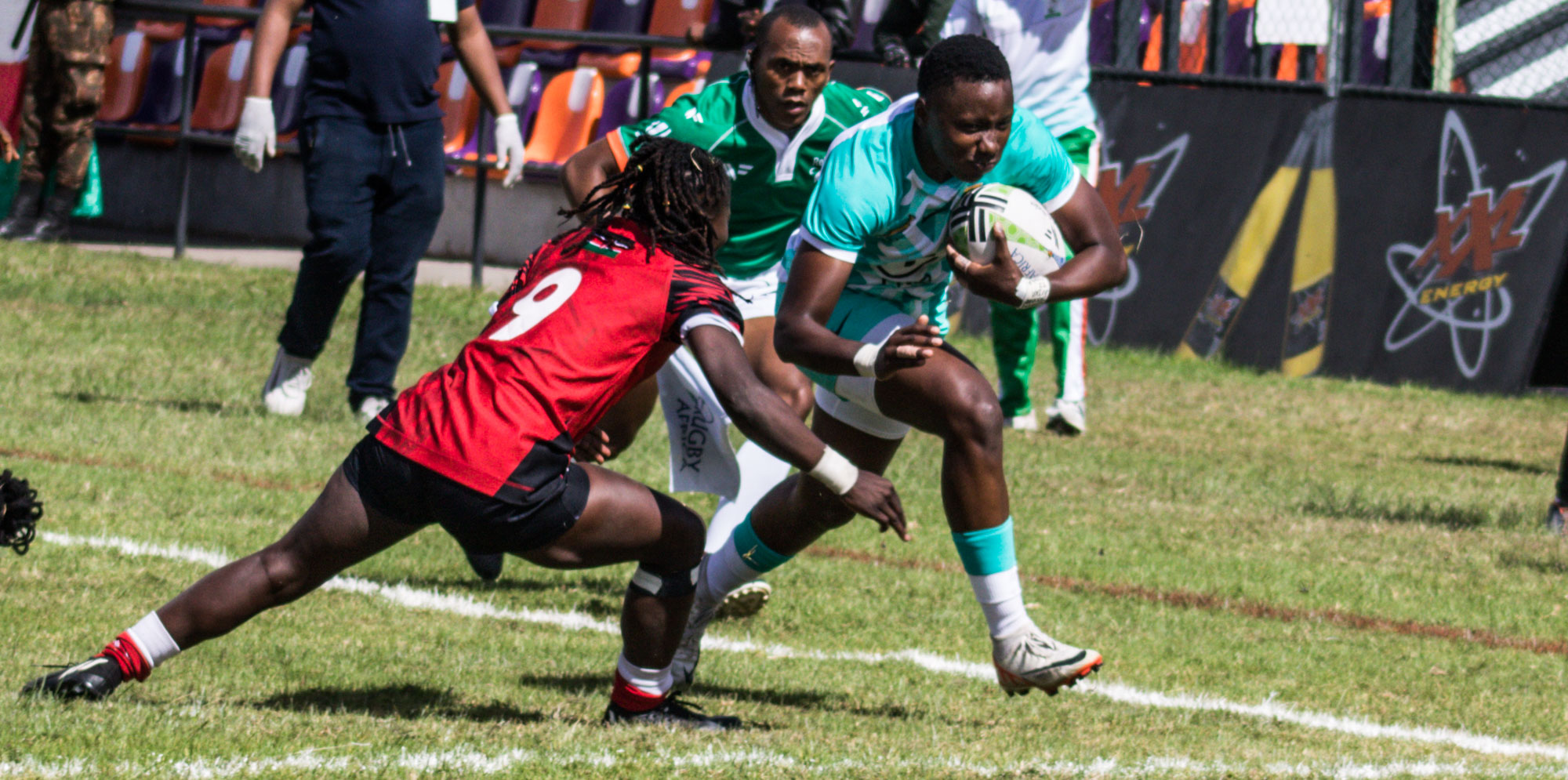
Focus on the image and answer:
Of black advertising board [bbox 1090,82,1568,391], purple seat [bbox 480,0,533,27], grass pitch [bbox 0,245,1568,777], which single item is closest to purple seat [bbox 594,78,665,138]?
purple seat [bbox 480,0,533,27]

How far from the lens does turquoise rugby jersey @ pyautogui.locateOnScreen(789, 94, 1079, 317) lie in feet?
17.1

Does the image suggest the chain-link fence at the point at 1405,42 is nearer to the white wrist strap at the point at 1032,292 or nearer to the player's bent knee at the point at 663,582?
the white wrist strap at the point at 1032,292

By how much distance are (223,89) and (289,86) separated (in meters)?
0.93

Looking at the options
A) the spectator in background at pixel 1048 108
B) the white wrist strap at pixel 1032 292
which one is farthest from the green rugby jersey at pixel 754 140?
the spectator in background at pixel 1048 108

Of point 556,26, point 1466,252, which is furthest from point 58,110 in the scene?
point 1466,252

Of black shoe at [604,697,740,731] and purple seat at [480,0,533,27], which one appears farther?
purple seat at [480,0,533,27]

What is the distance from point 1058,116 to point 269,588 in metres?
6.50

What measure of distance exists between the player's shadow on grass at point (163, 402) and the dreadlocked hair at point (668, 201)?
524 centimetres

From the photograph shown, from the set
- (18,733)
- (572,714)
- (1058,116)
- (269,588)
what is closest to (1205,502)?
(1058,116)

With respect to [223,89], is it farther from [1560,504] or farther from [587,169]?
[1560,504]

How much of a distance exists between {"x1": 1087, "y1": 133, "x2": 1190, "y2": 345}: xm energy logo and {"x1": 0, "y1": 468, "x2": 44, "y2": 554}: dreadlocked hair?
9.53 metres

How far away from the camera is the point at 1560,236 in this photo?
12.4 m

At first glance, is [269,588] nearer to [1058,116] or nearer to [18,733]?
[18,733]

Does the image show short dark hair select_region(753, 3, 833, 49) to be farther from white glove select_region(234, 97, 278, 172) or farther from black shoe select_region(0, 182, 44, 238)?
black shoe select_region(0, 182, 44, 238)
